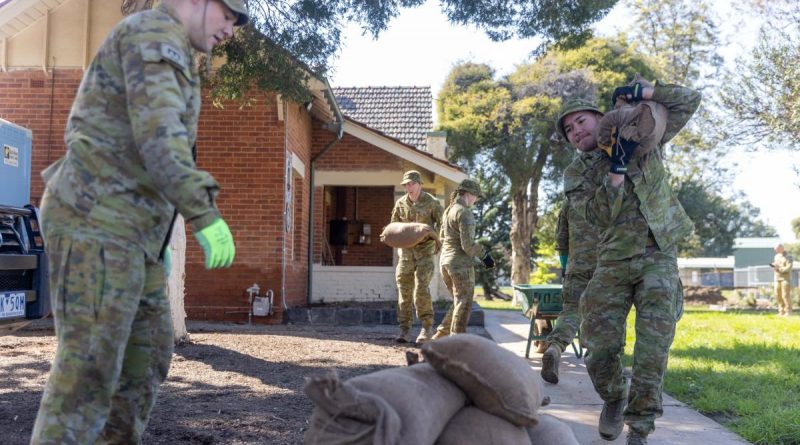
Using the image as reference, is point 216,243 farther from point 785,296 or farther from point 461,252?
point 785,296

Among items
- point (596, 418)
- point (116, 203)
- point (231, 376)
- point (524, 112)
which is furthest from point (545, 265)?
point (116, 203)

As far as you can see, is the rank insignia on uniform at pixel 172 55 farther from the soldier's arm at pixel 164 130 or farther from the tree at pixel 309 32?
the tree at pixel 309 32

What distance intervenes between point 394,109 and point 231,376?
14.9 meters

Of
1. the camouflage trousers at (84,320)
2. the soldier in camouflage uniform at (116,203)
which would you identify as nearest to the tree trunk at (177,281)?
the soldier in camouflage uniform at (116,203)

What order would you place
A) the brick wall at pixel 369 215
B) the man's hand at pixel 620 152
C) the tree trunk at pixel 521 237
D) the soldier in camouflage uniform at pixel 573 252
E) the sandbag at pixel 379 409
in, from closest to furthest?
1. the sandbag at pixel 379 409
2. the man's hand at pixel 620 152
3. the soldier in camouflage uniform at pixel 573 252
4. the brick wall at pixel 369 215
5. the tree trunk at pixel 521 237

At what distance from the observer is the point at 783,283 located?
19141 millimetres

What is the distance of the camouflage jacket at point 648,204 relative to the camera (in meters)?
4.13

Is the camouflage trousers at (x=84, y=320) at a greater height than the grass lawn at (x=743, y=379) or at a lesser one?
greater

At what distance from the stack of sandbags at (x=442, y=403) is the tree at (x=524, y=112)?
69.9ft

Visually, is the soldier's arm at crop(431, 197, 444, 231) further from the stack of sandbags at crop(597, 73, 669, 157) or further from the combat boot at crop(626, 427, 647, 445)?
the combat boot at crop(626, 427, 647, 445)

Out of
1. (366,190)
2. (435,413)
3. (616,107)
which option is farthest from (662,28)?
(435,413)

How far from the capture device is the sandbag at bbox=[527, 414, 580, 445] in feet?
8.95

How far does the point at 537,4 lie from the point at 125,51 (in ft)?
23.2

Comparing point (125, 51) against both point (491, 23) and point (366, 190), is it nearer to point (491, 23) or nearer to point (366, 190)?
point (491, 23)
